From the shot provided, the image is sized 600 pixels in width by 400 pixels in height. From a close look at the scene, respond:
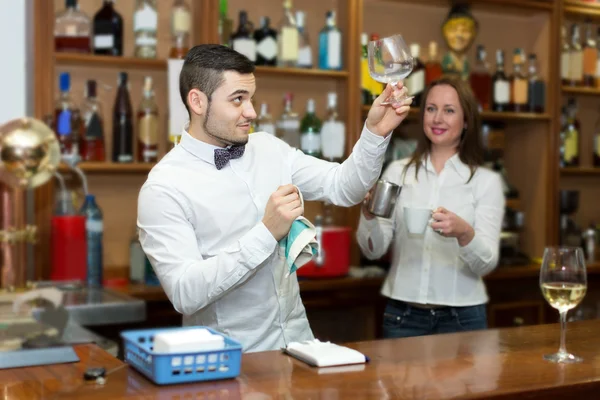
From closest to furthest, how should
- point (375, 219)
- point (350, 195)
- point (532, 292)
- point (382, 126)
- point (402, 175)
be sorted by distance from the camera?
1. point (382, 126)
2. point (350, 195)
3. point (375, 219)
4. point (402, 175)
5. point (532, 292)

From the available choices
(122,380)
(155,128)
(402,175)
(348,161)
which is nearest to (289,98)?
(155,128)

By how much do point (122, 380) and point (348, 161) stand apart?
2.90 ft

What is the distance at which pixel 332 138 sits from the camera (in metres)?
3.55

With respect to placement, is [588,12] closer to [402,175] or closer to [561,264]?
[402,175]

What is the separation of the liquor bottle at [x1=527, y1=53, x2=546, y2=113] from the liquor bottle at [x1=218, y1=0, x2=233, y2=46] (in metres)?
→ 1.62

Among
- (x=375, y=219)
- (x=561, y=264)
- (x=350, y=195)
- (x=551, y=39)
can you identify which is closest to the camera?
Result: (x=561, y=264)

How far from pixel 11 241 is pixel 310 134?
5.03 feet

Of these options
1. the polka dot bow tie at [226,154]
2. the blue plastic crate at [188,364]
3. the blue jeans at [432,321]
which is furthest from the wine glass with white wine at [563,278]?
the blue jeans at [432,321]

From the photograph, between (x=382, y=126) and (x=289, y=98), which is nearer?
(x=382, y=126)

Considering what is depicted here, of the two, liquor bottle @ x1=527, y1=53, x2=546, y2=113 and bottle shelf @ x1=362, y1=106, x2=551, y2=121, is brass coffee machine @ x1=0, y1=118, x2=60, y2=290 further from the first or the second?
liquor bottle @ x1=527, y1=53, x2=546, y2=113

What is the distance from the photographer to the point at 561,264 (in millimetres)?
1577

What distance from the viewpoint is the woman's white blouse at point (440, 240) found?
8.31 feet

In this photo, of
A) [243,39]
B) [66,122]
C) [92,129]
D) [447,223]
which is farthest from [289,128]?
[447,223]

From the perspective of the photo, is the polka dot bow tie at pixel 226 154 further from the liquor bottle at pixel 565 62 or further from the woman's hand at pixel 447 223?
the liquor bottle at pixel 565 62
